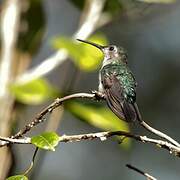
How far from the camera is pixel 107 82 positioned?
2.49 meters

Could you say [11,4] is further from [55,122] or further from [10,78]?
[55,122]

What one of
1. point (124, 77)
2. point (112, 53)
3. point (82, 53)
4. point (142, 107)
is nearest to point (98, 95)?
point (124, 77)

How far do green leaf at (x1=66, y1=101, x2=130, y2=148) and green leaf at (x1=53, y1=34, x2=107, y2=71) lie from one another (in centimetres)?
23

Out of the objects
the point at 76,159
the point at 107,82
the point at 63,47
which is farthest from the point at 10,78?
the point at 76,159

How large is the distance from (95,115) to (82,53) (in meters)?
0.31

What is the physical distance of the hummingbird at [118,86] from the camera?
2162 mm

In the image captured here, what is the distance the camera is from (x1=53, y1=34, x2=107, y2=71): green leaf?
10.5 feet

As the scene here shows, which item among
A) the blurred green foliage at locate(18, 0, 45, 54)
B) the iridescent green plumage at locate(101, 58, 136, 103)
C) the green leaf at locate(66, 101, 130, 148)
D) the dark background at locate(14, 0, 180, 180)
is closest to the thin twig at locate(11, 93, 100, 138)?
the iridescent green plumage at locate(101, 58, 136, 103)

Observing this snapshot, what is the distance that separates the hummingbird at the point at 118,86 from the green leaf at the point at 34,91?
33cm

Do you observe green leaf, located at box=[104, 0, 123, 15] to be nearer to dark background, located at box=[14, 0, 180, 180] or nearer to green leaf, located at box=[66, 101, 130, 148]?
green leaf, located at box=[66, 101, 130, 148]

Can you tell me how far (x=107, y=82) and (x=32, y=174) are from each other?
746 millimetres

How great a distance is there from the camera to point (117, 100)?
231 centimetres

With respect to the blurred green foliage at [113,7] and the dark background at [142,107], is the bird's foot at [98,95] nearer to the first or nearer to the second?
the blurred green foliage at [113,7]

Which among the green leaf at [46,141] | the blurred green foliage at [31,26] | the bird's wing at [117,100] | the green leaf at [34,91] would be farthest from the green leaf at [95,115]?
the green leaf at [46,141]
